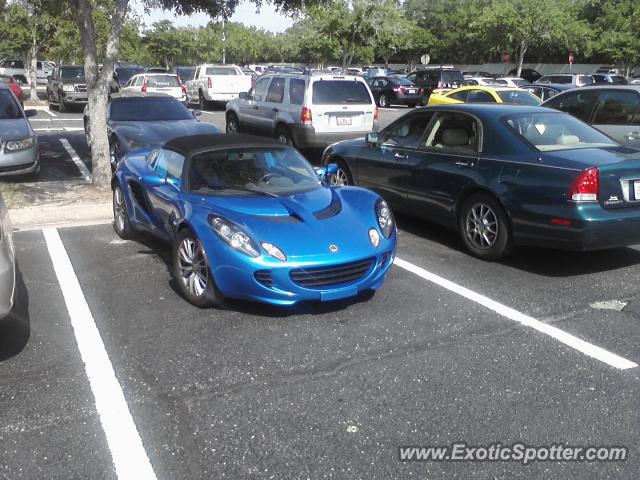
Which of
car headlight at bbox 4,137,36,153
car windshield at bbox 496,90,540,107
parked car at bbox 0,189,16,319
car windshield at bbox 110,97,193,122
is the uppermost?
car windshield at bbox 496,90,540,107

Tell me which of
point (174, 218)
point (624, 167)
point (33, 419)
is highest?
point (624, 167)

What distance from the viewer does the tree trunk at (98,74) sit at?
8.79 metres

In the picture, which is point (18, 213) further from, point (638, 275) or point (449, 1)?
point (449, 1)

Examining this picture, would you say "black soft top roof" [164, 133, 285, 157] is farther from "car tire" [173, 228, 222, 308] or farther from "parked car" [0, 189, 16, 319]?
"parked car" [0, 189, 16, 319]

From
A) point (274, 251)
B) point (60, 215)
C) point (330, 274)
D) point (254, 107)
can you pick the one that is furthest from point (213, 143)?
point (254, 107)

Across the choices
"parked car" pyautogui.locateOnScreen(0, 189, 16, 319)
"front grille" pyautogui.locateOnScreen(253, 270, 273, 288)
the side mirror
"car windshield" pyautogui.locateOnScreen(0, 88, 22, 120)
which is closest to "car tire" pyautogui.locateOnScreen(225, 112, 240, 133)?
"car windshield" pyautogui.locateOnScreen(0, 88, 22, 120)

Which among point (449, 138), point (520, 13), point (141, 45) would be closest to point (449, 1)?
point (520, 13)

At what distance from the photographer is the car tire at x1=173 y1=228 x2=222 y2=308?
493 centimetres

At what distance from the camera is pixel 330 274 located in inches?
187

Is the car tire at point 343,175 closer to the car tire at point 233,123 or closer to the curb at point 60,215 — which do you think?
the curb at point 60,215

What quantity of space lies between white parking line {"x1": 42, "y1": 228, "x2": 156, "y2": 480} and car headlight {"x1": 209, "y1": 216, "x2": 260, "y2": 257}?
1138 mm

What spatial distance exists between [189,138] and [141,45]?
55.4m

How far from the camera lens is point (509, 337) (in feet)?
15.3

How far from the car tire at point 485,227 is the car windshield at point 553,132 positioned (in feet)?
2.39
